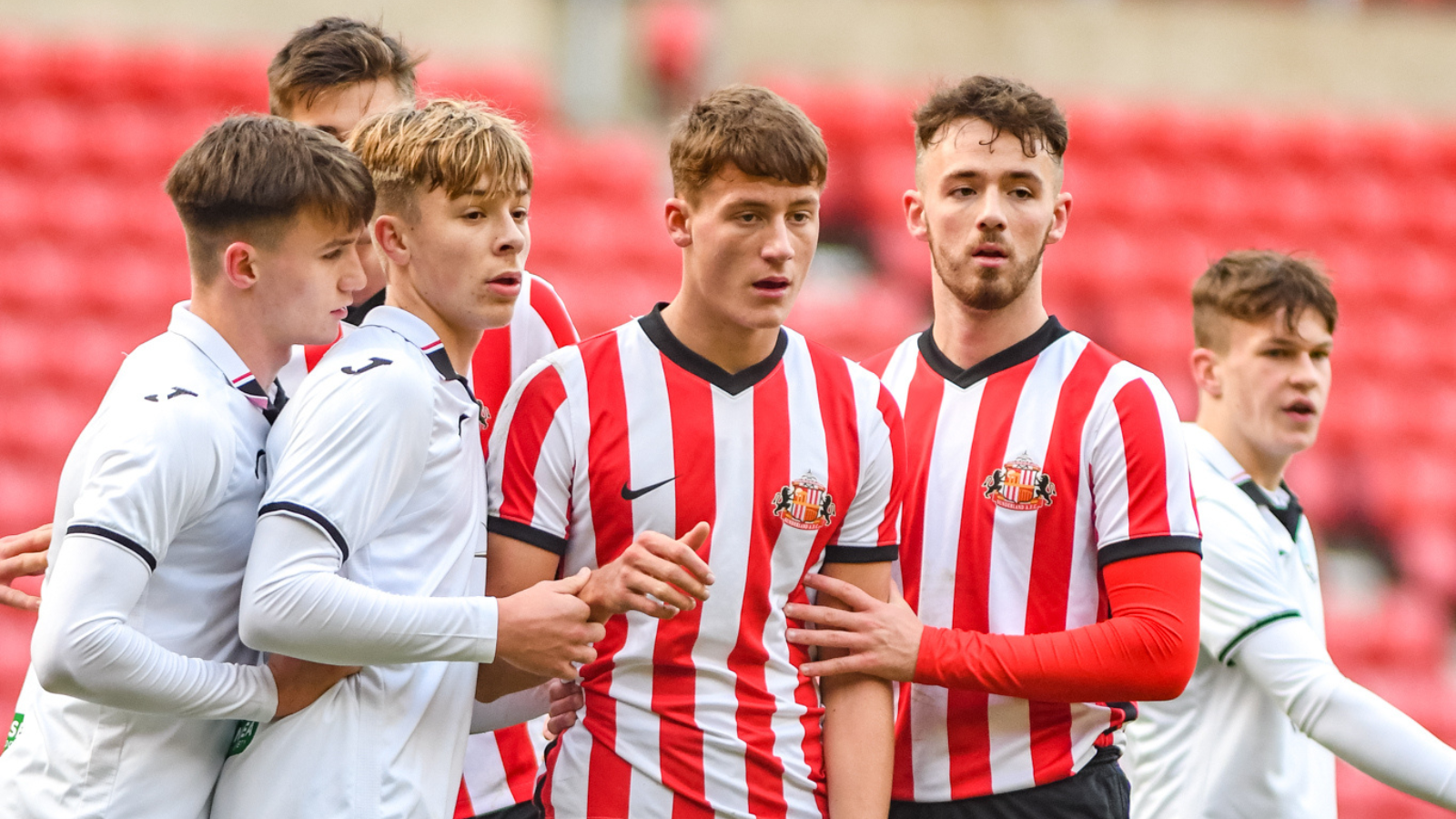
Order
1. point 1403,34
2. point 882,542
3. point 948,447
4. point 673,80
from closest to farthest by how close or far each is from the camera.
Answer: point 882,542 → point 948,447 → point 673,80 → point 1403,34

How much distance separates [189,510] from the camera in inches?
79.3

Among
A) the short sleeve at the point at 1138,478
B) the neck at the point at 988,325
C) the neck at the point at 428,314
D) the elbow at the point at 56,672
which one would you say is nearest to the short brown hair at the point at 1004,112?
the neck at the point at 988,325

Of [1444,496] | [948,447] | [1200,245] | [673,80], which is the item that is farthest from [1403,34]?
[948,447]

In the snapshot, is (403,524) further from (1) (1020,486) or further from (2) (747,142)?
(1) (1020,486)

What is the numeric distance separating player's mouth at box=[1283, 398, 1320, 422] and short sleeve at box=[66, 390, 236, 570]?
2.32 metres

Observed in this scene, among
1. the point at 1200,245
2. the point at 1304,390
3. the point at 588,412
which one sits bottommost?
the point at 588,412

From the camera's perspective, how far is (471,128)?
89.4 inches

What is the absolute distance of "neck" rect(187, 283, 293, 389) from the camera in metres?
2.18

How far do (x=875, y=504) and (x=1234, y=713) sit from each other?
43.9 inches

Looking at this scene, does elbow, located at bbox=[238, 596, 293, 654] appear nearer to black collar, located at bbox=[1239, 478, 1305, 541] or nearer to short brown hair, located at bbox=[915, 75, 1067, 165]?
short brown hair, located at bbox=[915, 75, 1067, 165]

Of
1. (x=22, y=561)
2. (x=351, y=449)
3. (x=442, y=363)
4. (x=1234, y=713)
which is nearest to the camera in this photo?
(x=351, y=449)

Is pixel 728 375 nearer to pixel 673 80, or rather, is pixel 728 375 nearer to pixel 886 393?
pixel 886 393

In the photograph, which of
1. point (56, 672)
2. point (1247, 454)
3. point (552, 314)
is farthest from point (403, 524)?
point (1247, 454)

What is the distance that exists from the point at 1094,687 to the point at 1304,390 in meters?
1.15
